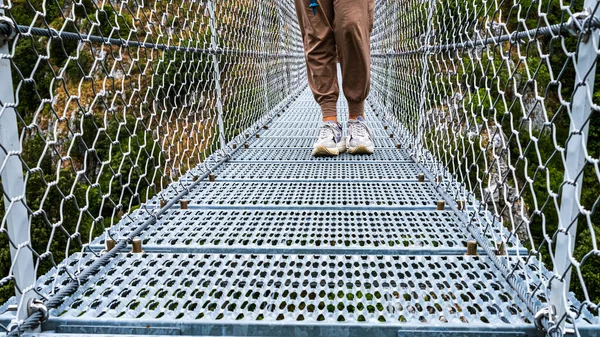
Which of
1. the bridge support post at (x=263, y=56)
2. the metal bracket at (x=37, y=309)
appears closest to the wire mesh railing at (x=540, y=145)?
the metal bracket at (x=37, y=309)

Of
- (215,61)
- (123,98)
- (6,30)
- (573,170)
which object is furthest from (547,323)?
(123,98)

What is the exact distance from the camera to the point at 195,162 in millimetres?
1634

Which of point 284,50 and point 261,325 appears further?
point 284,50

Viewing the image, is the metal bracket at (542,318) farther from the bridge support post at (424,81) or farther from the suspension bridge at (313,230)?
the bridge support post at (424,81)

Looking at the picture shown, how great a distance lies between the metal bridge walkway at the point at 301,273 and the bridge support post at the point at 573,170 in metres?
0.07

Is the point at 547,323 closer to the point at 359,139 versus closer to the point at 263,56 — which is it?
the point at 359,139

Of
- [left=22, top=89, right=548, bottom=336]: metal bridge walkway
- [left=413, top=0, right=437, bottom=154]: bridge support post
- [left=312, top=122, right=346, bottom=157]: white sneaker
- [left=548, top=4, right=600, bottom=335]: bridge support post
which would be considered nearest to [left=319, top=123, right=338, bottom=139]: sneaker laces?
[left=312, top=122, right=346, bottom=157]: white sneaker

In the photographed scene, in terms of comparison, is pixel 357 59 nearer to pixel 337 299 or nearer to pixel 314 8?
pixel 314 8

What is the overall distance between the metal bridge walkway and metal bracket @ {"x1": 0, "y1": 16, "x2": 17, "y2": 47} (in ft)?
1.30

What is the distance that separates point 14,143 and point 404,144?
4.92 feet

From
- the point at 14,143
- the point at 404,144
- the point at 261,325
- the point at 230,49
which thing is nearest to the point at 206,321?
the point at 261,325

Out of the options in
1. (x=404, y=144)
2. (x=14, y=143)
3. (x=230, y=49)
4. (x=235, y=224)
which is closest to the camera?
(x=14, y=143)

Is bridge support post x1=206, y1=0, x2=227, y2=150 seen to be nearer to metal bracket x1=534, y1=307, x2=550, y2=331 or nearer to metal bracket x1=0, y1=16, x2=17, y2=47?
metal bracket x1=0, y1=16, x2=17, y2=47

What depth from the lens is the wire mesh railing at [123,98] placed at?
2.15 ft
